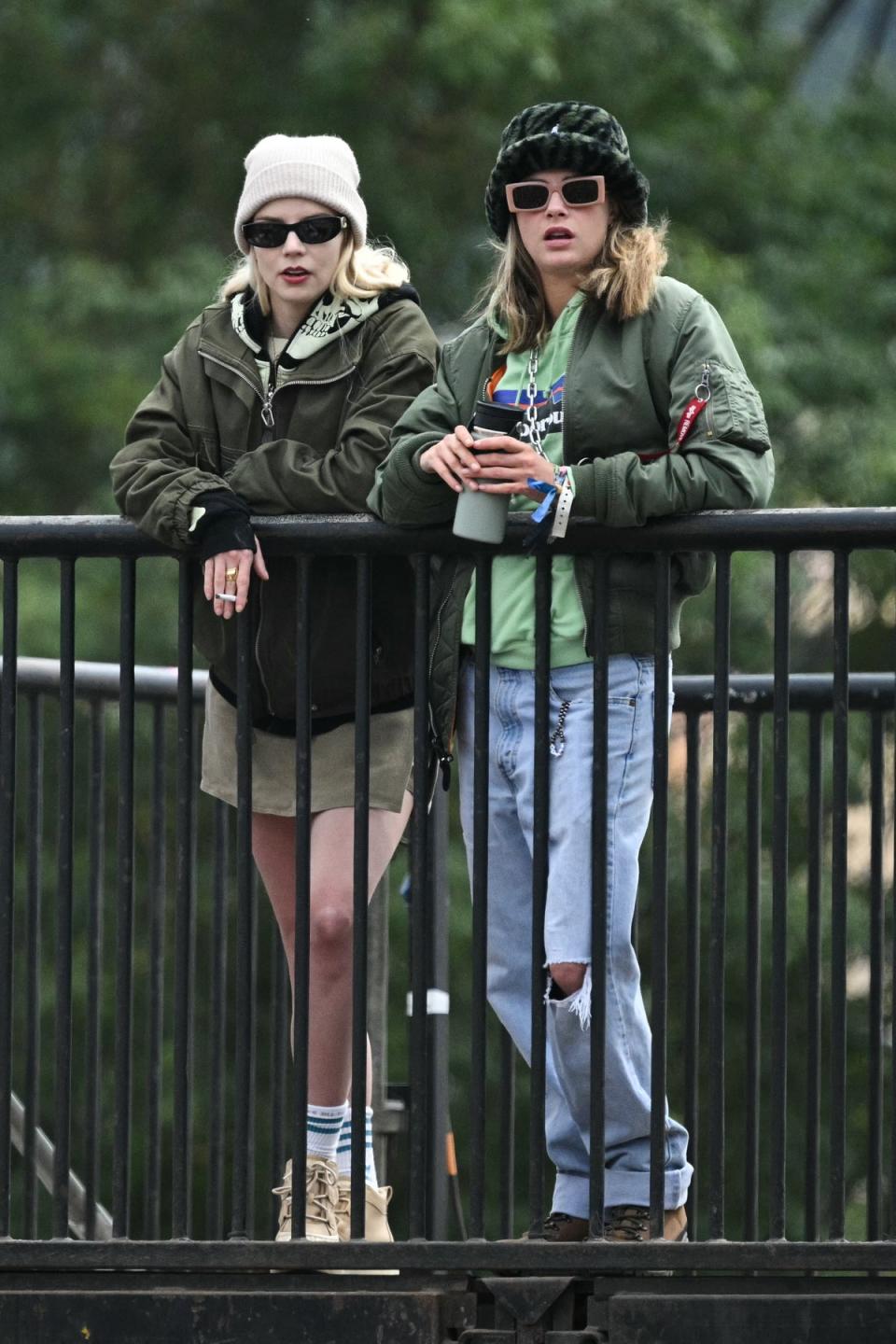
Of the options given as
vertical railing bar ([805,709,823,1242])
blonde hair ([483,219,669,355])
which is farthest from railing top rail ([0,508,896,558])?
vertical railing bar ([805,709,823,1242])

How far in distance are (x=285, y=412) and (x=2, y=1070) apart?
1277 millimetres

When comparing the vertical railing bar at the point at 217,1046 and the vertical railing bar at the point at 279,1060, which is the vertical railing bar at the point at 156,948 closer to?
the vertical railing bar at the point at 217,1046

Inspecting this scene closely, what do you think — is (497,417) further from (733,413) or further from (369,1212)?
(369,1212)

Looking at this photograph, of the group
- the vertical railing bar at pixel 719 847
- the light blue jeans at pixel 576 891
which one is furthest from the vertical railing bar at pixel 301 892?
the vertical railing bar at pixel 719 847

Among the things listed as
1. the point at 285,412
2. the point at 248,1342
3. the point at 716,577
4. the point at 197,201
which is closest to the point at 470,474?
the point at 716,577

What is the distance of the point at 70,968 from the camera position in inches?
153

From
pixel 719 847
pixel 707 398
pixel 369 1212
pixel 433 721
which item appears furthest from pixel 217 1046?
pixel 707 398

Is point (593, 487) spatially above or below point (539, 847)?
above

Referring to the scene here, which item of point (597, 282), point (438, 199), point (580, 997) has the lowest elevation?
point (580, 997)

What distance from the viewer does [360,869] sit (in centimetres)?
383

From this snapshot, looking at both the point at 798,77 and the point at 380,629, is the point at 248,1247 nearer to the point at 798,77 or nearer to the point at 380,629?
the point at 380,629

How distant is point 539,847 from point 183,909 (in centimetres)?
59

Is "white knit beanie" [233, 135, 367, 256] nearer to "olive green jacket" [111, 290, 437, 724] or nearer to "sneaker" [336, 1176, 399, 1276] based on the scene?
"olive green jacket" [111, 290, 437, 724]

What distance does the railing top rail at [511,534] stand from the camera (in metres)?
3.61
